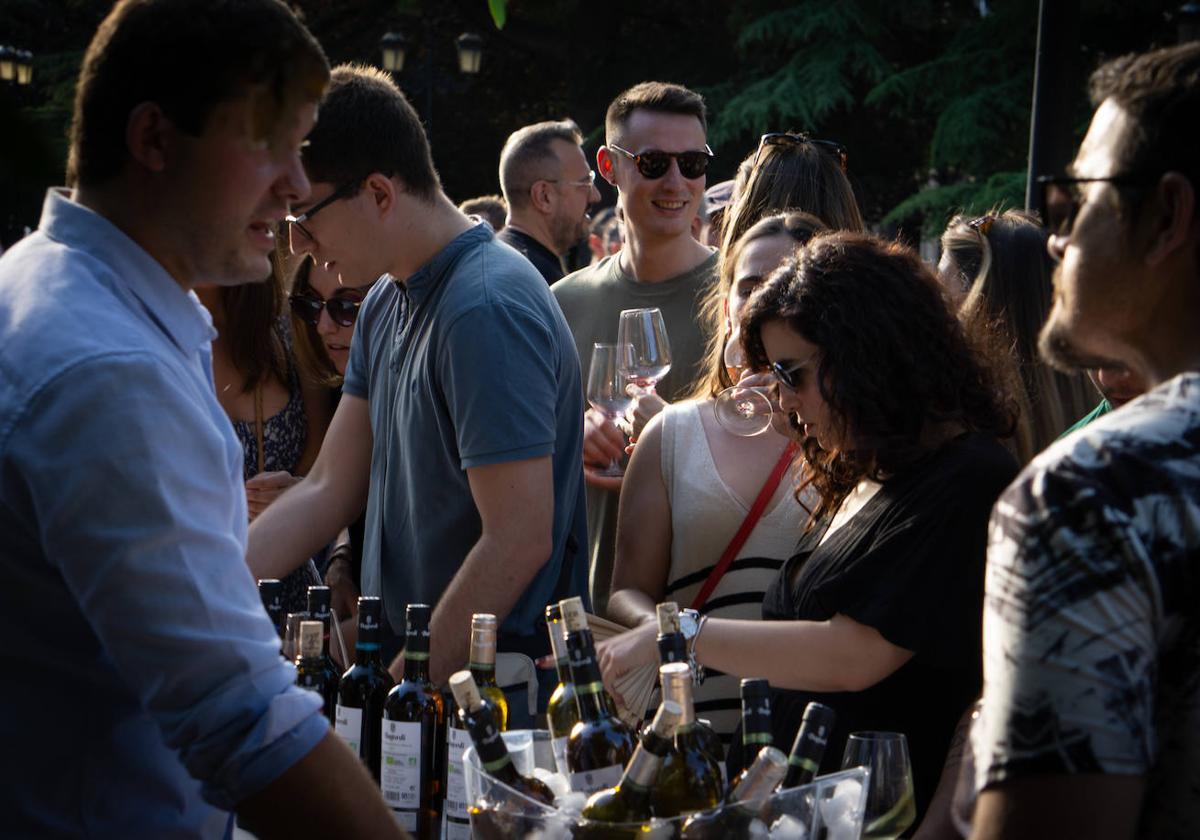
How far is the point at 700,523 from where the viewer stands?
10.4 ft

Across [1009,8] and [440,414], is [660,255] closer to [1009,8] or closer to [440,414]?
[440,414]

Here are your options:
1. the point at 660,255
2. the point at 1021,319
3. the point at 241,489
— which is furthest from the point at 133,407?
the point at 660,255

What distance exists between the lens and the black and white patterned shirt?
49.6 inches

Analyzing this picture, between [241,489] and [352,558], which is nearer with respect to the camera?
[241,489]

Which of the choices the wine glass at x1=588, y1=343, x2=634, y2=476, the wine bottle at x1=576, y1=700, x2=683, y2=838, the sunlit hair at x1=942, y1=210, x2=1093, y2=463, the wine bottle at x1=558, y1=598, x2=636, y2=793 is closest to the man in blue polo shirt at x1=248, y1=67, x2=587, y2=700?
the wine glass at x1=588, y1=343, x2=634, y2=476

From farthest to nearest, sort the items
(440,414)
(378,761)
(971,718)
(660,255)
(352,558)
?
(660,255) < (352,558) < (440,414) < (378,761) < (971,718)

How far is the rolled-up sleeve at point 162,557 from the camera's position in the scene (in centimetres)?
147

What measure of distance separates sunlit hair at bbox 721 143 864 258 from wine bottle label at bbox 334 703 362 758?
2011mm

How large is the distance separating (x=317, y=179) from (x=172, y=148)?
1.31 meters

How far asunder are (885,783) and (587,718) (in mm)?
493

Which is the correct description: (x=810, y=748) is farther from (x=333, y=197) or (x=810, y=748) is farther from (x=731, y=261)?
(x=731, y=261)

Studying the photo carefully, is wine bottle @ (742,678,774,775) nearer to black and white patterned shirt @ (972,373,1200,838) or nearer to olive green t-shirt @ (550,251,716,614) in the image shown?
black and white patterned shirt @ (972,373,1200,838)

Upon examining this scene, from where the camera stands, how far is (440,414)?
291 centimetres

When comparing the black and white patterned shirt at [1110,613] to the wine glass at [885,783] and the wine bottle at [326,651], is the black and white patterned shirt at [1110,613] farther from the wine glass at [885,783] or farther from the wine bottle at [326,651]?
the wine bottle at [326,651]
